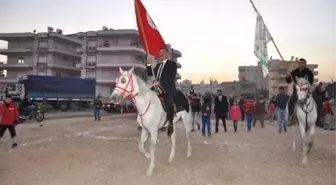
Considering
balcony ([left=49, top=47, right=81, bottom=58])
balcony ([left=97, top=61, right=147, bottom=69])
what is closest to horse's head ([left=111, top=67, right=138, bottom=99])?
balcony ([left=97, top=61, right=147, bottom=69])

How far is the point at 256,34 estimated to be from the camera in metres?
11.0

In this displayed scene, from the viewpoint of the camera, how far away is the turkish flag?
9.05 metres

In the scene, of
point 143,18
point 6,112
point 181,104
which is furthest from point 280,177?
point 6,112

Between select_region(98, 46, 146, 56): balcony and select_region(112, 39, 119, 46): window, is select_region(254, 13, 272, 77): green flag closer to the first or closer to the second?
select_region(98, 46, 146, 56): balcony

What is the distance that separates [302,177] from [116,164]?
14.7ft

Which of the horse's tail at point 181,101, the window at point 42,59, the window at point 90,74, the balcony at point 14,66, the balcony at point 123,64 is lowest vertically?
the horse's tail at point 181,101

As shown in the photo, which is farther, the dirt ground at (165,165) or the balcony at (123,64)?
the balcony at (123,64)

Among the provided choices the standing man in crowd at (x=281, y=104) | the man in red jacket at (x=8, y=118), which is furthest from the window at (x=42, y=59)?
the standing man in crowd at (x=281, y=104)

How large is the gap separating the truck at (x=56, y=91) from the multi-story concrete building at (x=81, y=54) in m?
17.0

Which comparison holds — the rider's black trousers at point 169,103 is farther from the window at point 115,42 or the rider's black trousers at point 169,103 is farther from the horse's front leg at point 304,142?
the window at point 115,42

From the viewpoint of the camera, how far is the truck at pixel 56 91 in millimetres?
32656

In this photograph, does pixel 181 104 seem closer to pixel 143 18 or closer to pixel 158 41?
pixel 158 41

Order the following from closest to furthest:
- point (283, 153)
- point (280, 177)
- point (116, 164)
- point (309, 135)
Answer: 1. point (280, 177)
2. point (116, 164)
3. point (309, 135)
4. point (283, 153)

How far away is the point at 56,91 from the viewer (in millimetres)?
37844
